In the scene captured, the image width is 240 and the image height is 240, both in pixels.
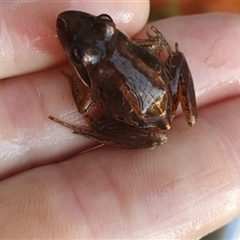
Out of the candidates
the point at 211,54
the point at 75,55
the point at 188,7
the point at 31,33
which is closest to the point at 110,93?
the point at 75,55

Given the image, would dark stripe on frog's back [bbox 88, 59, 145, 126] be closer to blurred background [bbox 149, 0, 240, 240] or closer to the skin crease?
the skin crease

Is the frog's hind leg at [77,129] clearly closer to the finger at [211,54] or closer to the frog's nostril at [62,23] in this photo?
the frog's nostril at [62,23]

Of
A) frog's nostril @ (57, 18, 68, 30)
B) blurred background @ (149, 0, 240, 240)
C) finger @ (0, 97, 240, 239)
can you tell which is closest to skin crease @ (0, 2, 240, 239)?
finger @ (0, 97, 240, 239)

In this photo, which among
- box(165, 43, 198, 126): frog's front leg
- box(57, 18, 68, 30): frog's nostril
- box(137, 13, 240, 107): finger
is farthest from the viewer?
box(137, 13, 240, 107): finger

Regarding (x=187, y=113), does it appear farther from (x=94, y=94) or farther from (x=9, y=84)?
(x=9, y=84)

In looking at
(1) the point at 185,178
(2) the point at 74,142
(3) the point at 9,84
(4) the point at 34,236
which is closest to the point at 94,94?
(2) the point at 74,142
